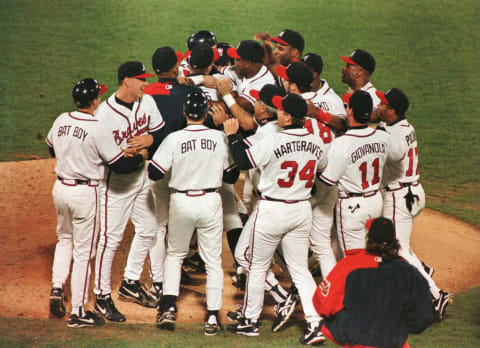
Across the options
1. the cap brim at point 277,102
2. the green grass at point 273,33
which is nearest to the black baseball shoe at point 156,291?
the cap brim at point 277,102

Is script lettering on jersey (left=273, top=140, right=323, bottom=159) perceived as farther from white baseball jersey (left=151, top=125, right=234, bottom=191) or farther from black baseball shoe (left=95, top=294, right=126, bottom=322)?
black baseball shoe (left=95, top=294, right=126, bottom=322)

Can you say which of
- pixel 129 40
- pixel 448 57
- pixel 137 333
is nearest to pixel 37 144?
pixel 129 40

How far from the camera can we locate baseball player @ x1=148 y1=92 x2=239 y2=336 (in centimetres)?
446

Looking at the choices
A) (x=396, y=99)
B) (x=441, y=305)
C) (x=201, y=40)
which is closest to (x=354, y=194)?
(x=396, y=99)

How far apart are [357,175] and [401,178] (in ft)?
2.27

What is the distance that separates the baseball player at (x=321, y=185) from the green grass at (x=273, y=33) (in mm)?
4892

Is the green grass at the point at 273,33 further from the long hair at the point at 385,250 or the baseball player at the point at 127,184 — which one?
the long hair at the point at 385,250

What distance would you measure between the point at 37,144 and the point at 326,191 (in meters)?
5.58

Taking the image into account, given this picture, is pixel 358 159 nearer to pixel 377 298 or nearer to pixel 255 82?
pixel 255 82

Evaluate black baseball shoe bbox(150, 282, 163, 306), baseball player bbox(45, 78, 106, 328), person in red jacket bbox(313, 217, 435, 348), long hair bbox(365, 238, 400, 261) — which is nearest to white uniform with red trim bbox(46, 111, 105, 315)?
baseball player bbox(45, 78, 106, 328)

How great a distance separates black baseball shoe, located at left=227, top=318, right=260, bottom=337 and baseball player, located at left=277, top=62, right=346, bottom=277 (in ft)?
2.46

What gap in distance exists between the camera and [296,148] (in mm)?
4371

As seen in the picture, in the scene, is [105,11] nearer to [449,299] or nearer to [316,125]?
[316,125]

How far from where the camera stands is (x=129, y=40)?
13227mm
